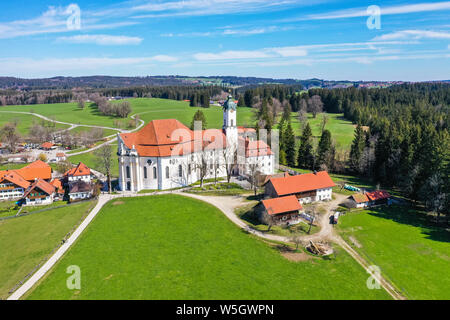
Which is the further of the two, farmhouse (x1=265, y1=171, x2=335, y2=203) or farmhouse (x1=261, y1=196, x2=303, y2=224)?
farmhouse (x1=265, y1=171, x2=335, y2=203)

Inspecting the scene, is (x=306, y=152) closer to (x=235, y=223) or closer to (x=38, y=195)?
(x=235, y=223)

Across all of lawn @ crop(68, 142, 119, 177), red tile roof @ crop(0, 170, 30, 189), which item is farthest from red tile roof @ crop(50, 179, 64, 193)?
lawn @ crop(68, 142, 119, 177)

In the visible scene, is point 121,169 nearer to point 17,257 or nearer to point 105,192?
point 105,192

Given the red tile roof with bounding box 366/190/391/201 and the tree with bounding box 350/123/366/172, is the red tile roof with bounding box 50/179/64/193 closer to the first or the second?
the red tile roof with bounding box 366/190/391/201

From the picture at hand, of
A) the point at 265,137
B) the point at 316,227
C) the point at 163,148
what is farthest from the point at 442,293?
the point at 265,137

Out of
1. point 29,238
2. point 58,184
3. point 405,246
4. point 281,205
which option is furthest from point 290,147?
point 29,238

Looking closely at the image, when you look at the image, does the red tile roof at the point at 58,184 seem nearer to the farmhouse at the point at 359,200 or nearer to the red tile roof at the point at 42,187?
the red tile roof at the point at 42,187
